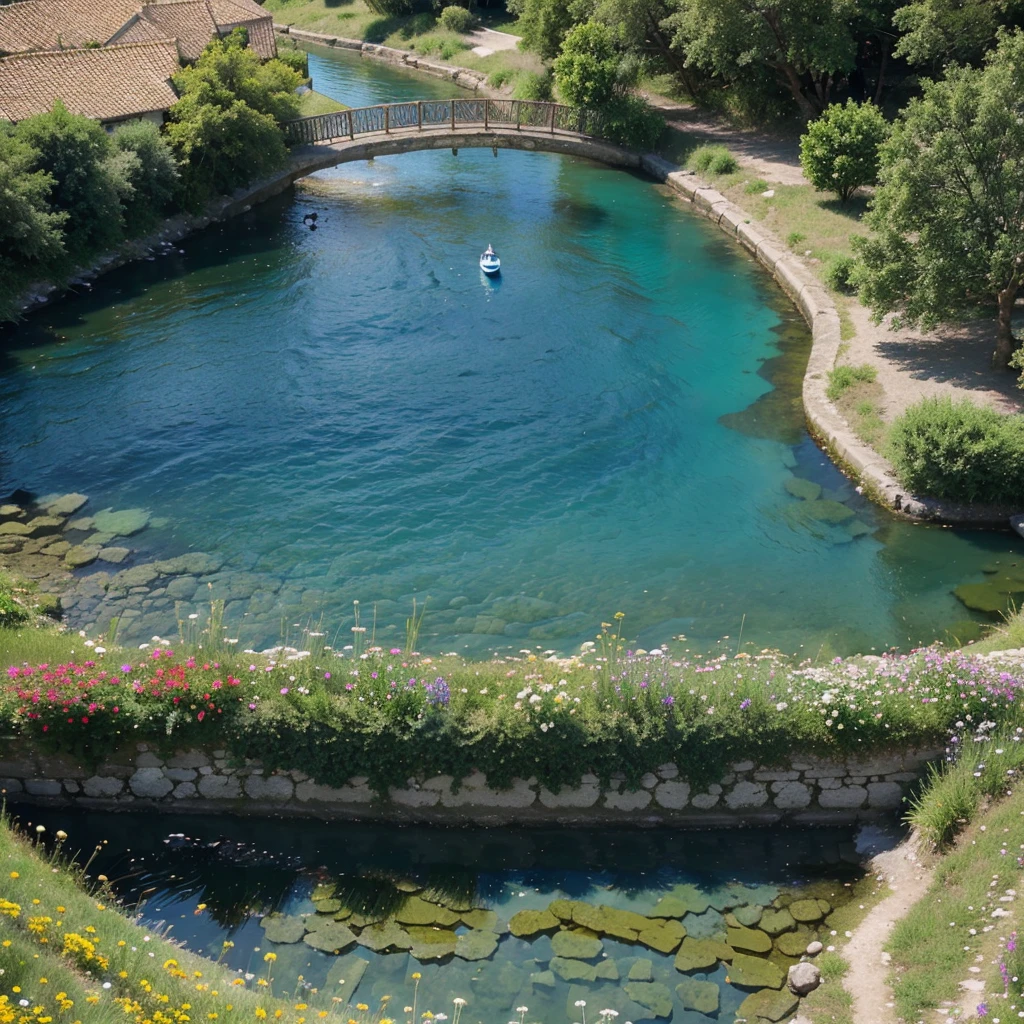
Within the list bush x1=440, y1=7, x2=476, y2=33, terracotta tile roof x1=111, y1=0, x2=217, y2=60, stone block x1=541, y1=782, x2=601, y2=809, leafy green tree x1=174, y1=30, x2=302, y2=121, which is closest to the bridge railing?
leafy green tree x1=174, y1=30, x2=302, y2=121

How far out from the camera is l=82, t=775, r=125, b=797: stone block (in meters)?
14.4

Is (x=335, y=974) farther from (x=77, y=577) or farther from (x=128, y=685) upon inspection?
(x=77, y=577)

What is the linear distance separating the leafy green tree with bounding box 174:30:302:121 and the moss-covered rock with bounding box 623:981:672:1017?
3289 centimetres

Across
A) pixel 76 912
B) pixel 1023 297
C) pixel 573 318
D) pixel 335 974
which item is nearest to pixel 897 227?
pixel 1023 297

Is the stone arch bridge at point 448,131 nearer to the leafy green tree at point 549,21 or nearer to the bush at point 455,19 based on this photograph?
the leafy green tree at point 549,21

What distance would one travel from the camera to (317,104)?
4888 centimetres

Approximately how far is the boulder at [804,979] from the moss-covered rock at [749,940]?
0.63 m

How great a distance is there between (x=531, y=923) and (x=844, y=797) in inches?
178

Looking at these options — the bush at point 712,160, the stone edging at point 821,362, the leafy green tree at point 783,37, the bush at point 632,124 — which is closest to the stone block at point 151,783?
the stone edging at point 821,362

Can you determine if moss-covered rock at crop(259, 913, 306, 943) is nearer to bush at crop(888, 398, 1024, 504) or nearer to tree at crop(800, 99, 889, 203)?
bush at crop(888, 398, 1024, 504)

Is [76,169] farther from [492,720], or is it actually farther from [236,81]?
[492,720]

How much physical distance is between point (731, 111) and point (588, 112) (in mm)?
6076

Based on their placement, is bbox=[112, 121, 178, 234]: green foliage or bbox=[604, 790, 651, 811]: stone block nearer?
bbox=[604, 790, 651, 811]: stone block

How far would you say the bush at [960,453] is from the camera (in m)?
20.3
